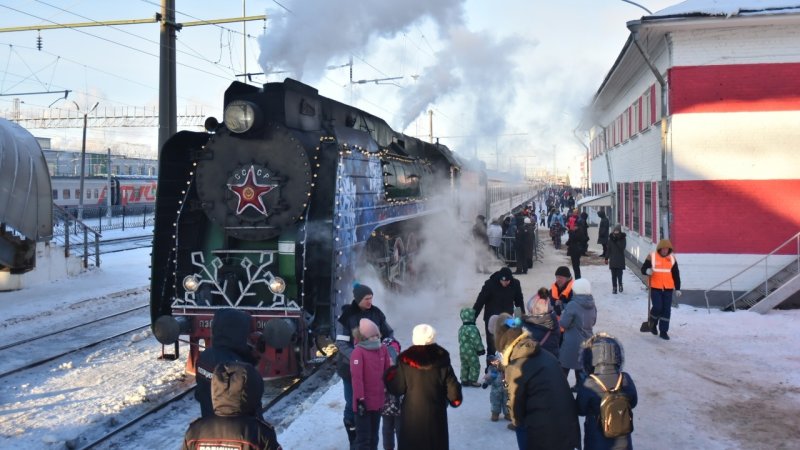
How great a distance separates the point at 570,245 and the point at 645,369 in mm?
6483

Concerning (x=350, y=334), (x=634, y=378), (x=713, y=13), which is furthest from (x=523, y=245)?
(x=350, y=334)

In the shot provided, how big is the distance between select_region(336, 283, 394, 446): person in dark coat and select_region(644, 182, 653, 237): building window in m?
11.0

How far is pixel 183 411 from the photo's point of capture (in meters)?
6.69

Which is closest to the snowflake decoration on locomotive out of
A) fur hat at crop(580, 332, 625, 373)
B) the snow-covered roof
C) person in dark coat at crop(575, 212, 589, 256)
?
fur hat at crop(580, 332, 625, 373)

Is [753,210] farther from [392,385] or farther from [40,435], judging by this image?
[40,435]

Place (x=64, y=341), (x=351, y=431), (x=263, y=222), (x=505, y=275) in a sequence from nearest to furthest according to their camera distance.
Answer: (x=351, y=431) < (x=505, y=275) < (x=263, y=222) < (x=64, y=341)

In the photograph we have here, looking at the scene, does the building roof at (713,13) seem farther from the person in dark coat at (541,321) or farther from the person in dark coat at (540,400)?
the person in dark coat at (540,400)

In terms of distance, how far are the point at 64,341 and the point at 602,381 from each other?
29.6 ft

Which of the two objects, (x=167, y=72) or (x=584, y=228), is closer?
(x=167, y=72)

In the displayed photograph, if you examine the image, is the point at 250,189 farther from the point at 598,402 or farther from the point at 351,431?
the point at 598,402

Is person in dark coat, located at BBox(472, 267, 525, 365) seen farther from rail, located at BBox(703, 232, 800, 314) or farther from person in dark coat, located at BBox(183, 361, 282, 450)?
rail, located at BBox(703, 232, 800, 314)

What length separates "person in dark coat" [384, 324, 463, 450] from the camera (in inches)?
160

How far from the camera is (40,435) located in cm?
603

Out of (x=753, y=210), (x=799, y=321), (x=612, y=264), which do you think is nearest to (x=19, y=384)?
(x=612, y=264)
